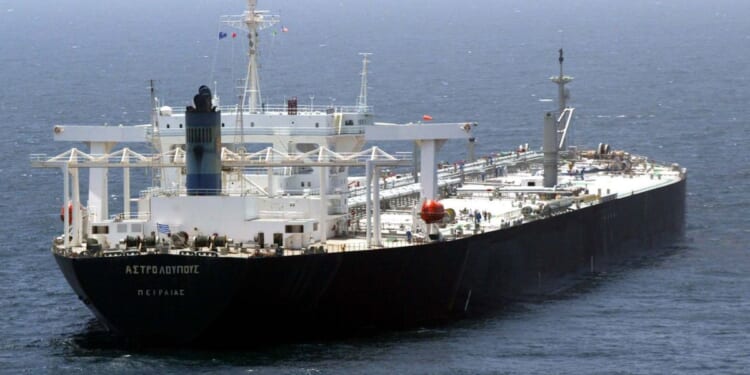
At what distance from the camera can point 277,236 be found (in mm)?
62156

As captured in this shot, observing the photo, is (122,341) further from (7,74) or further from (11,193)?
(7,74)

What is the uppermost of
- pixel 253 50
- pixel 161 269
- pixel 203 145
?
pixel 253 50

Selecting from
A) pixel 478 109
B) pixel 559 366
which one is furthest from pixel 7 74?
pixel 559 366

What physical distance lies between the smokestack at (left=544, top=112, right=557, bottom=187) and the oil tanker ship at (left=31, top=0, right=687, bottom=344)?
19.8 feet

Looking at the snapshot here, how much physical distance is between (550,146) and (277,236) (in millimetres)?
23804

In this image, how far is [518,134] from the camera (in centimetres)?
12875

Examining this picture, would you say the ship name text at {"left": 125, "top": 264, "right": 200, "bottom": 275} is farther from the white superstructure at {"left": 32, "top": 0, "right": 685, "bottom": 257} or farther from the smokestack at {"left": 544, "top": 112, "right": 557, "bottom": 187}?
the smokestack at {"left": 544, "top": 112, "right": 557, "bottom": 187}

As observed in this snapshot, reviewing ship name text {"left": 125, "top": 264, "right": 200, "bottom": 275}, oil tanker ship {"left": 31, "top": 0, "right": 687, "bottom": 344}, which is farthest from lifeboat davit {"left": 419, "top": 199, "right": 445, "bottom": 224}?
ship name text {"left": 125, "top": 264, "right": 200, "bottom": 275}

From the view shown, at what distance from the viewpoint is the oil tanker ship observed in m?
58.8

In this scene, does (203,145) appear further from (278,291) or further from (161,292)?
(278,291)

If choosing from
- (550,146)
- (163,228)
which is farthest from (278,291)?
(550,146)

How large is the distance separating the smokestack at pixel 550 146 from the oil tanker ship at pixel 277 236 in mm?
6024

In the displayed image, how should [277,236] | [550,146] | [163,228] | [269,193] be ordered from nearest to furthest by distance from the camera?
[277,236], [163,228], [269,193], [550,146]

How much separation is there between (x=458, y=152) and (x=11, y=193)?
3161 centimetres
